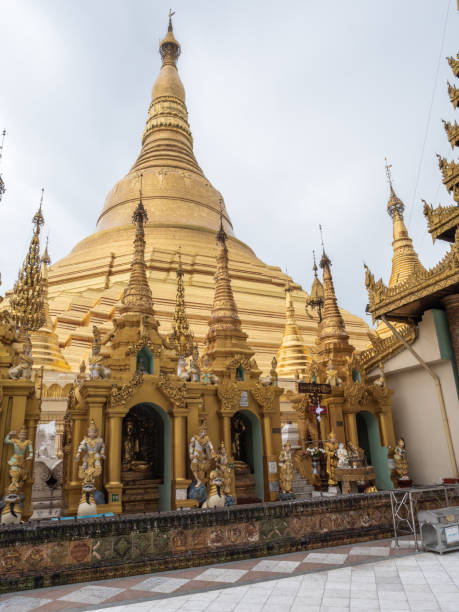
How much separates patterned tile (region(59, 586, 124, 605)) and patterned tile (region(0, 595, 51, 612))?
0.23m

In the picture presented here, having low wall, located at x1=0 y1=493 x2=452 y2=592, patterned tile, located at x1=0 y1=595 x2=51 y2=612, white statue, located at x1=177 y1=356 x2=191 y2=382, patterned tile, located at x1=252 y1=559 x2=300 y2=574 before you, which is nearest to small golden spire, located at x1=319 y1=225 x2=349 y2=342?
white statue, located at x1=177 y1=356 x2=191 y2=382

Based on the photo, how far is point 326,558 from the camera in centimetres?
601

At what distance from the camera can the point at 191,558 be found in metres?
5.84

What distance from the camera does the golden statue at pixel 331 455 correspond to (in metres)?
11.5

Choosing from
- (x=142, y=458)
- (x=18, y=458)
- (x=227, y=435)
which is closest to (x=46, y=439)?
(x=142, y=458)

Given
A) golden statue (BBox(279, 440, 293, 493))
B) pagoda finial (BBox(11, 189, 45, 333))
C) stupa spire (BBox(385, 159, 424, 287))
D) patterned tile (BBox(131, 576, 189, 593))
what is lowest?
patterned tile (BBox(131, 576, 189, 593))

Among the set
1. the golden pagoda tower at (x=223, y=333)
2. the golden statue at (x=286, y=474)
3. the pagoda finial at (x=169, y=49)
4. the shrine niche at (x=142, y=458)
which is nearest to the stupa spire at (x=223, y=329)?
the golden pagoda tower at (x=223, y=333)

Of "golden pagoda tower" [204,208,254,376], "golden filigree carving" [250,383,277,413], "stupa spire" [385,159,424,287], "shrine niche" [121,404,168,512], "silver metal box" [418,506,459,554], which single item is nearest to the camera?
"silver metal box" [418,506,459,554]

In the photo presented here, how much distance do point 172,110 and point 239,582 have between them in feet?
117

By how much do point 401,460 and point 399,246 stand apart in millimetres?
14461

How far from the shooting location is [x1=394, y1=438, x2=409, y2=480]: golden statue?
12.1 metres

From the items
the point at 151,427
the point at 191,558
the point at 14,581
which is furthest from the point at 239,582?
the point at 151,427

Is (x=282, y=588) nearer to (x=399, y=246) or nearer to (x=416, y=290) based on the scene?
(x=416, y=290)

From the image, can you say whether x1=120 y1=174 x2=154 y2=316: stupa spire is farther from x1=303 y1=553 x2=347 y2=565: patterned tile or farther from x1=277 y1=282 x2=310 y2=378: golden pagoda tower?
x1=277 y1=282 x2=310 y2=378: golden pagoda tower
